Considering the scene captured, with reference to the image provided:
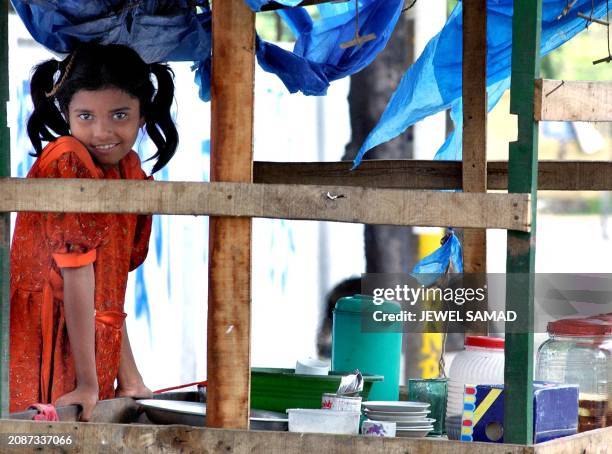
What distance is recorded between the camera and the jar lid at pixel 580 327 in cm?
302

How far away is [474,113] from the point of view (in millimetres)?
3826

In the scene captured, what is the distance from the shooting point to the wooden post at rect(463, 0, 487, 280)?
12.2ft

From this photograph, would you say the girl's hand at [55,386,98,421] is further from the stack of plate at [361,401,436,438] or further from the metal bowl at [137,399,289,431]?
the stack of plate at [361,401,436,438]

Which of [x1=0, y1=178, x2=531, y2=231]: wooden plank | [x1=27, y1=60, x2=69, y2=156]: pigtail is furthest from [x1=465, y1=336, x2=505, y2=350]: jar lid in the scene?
[x1=27, y1=60, x2=69, y2=156]: pigtail

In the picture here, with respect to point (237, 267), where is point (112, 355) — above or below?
below

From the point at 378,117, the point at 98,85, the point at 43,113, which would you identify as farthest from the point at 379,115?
the point at 98,85

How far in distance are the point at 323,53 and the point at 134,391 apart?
55.8 inches

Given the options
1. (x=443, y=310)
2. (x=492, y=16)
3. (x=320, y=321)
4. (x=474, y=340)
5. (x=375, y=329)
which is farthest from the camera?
(x=320, y=321)

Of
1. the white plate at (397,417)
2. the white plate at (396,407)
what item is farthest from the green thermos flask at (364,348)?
the white plate at (397,417)

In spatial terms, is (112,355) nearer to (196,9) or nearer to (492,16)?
(196,9)

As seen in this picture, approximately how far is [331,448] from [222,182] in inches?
25.1

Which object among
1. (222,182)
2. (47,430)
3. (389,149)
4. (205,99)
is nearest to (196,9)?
(205,99)

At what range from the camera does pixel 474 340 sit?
314 cm

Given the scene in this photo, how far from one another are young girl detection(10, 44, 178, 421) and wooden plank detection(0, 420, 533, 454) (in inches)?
24.8
